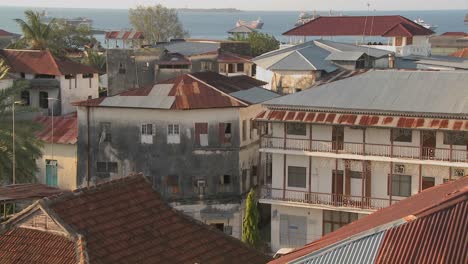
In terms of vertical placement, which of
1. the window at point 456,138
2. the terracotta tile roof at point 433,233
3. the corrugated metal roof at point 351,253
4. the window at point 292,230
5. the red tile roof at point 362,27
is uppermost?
the red tile roof at point 362,27

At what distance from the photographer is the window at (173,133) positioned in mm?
47500

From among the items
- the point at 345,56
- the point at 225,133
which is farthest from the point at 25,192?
the point at 345,56

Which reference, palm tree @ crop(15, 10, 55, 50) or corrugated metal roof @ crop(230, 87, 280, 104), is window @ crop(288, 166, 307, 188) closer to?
corrugated metal roof @ crop(230, 87, 280, 104)

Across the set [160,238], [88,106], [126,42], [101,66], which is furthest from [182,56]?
[160,238]

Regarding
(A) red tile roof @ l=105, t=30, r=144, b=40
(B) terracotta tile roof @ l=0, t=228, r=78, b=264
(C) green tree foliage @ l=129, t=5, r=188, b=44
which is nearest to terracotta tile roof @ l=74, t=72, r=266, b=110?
(B) terracotta tile roof @ l=0, t=228, r=78, b=264

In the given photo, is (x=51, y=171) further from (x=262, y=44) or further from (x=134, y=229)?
(x=262, y=44)

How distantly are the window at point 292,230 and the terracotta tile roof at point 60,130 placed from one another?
575 inches

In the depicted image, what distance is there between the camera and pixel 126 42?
11238 cm

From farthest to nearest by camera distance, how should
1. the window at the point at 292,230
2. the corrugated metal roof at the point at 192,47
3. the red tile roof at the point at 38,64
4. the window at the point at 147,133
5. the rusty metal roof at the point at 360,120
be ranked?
1. the corrugated metal roof at the point at 192,47
2. the red tile roof at the point at 38,64
3. the window at the point at 147,133
4. the window at the point at 292,230
5. the rusty metal roof at the point at 360,120

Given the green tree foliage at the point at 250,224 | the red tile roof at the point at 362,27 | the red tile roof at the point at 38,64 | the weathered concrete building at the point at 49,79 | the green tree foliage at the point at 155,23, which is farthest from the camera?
the green tree foliage at the point at 155,23

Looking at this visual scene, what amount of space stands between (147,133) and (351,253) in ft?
103

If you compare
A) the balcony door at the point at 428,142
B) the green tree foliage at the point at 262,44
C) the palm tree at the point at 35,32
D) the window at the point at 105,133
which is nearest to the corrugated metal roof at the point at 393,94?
the balcony door at the point at 428,142

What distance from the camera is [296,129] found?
4397cm

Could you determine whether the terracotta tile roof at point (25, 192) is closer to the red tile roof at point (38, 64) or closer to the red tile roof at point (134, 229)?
the red tile roof at point (134, 229)
